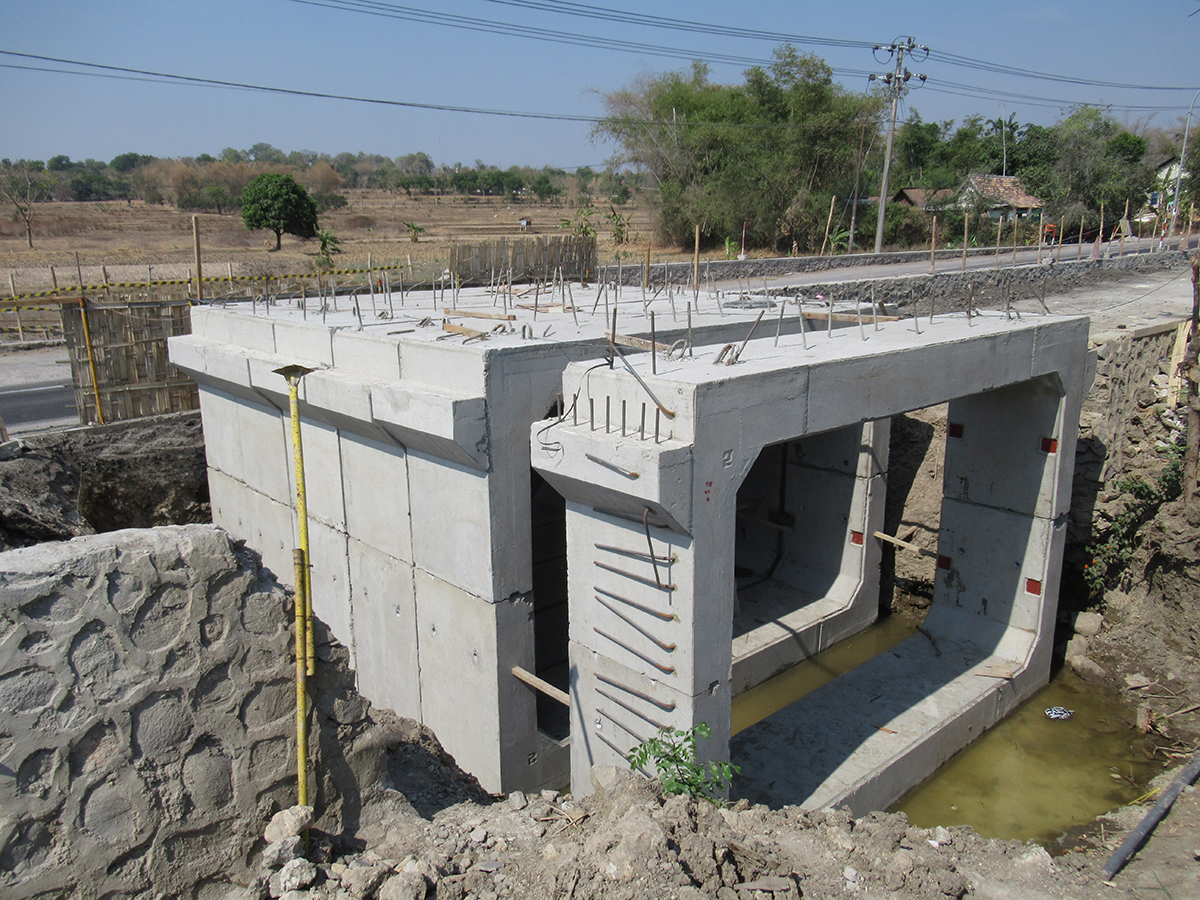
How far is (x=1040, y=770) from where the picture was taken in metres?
9.38

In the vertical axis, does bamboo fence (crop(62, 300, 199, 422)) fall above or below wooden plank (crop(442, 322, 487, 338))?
below

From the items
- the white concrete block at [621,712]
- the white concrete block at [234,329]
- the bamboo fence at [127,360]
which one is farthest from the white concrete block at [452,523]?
the bamboo fence at [127,360]

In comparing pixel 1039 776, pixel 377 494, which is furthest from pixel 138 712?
pixel 1039 776

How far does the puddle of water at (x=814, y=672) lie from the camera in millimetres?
10927

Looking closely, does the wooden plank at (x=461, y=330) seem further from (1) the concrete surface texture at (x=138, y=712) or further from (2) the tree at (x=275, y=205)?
(2) the tree at (x=275, y=205)

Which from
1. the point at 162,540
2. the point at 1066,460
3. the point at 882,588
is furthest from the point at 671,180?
the point at 162,540

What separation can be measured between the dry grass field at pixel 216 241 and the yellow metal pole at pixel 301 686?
1257 centimetres

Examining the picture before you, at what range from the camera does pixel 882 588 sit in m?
13.8

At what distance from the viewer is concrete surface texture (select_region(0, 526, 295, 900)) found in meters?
3.81

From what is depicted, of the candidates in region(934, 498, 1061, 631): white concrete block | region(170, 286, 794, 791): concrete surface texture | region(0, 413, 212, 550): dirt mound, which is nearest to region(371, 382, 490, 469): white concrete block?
region(170, 286, 794, 791): concrete surface texture

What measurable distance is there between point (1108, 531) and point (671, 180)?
105 ft

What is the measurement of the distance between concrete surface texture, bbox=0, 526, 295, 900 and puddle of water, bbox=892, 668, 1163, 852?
6830mm

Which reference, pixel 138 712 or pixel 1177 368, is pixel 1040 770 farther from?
pixel 138 712

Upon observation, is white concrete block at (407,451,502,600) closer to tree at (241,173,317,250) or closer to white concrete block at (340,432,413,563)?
white concrete block at (340,432,413,563)
